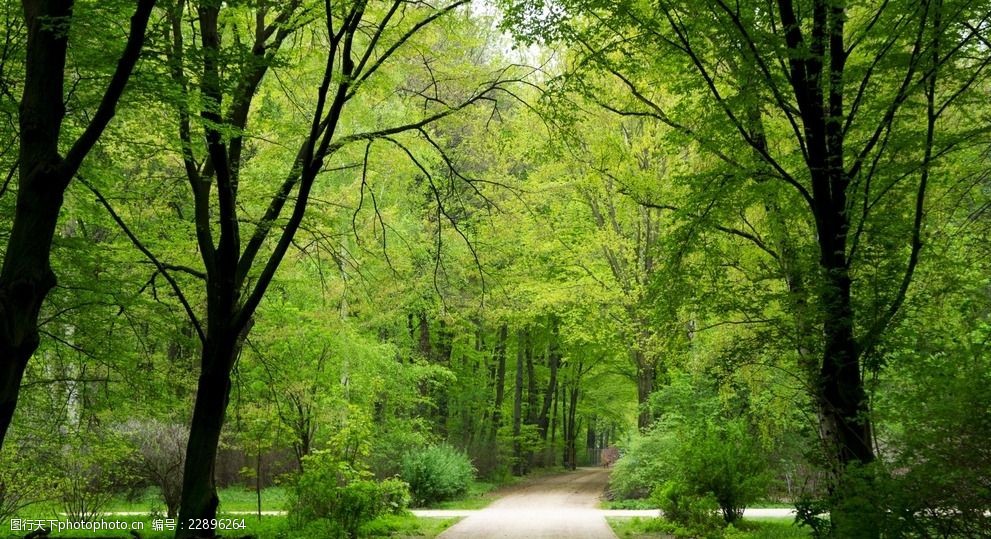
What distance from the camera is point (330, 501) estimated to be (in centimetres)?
1166

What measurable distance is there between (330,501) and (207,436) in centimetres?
388

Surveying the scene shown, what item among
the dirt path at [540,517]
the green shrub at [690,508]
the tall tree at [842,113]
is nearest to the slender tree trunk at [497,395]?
the dirt path at [540,517]

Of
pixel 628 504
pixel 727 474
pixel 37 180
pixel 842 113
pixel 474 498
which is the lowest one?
pixel 474 498

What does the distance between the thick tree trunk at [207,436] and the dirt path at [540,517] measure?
187 inches

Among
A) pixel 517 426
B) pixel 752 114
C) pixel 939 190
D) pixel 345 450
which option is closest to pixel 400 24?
pixel 752 114

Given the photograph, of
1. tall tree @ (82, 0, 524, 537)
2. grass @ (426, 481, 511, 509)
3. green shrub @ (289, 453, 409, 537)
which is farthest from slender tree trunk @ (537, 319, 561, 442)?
tall tree @ (82, 0, 524, 537)

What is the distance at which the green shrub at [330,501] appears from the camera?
37.6ft

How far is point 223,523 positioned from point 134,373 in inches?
152

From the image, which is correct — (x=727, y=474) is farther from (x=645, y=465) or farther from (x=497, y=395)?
(x=497, y=395)

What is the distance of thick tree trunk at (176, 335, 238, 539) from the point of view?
8.23 meters

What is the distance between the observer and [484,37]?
492 inches

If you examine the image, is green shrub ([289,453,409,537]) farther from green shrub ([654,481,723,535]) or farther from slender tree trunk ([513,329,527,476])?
slender tree trunk ([513,329,527,476])

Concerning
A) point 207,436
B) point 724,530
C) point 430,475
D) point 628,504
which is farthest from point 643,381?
point 207,436

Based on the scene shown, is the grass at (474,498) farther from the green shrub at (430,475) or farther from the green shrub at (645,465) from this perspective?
the green shrub at (645,465)
